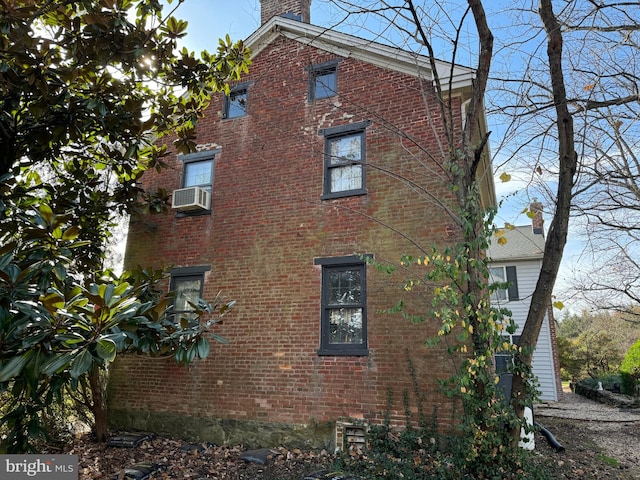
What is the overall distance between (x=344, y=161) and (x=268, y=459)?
18.4 feet

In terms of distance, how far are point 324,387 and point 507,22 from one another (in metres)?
6.55

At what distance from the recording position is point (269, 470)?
640 cm

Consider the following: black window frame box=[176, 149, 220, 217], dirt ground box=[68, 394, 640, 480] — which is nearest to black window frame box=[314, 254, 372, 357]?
dirt ground box=[68, 394, 640, 480]

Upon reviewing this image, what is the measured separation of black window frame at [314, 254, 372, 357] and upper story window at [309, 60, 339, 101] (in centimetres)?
369

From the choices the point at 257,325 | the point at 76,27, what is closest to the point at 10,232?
the point at 76,27

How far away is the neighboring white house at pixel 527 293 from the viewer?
1644 cm

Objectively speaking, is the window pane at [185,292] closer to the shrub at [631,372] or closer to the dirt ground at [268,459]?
the dirt ground at [268,459]

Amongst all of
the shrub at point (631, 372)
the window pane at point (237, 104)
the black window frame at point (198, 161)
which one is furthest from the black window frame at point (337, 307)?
the shrub at point (631, 372)

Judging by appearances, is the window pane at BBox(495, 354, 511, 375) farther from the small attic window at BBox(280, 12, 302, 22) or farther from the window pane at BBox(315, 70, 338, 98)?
the small attic window at BBox(280, 12, 302, 22)

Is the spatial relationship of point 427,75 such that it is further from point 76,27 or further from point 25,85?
point 25,85

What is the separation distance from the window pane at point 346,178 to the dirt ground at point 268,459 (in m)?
4.84

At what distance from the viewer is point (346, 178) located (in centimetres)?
846

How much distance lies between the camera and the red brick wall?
7.23 meters

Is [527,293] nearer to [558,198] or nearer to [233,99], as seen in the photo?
[558,198]
